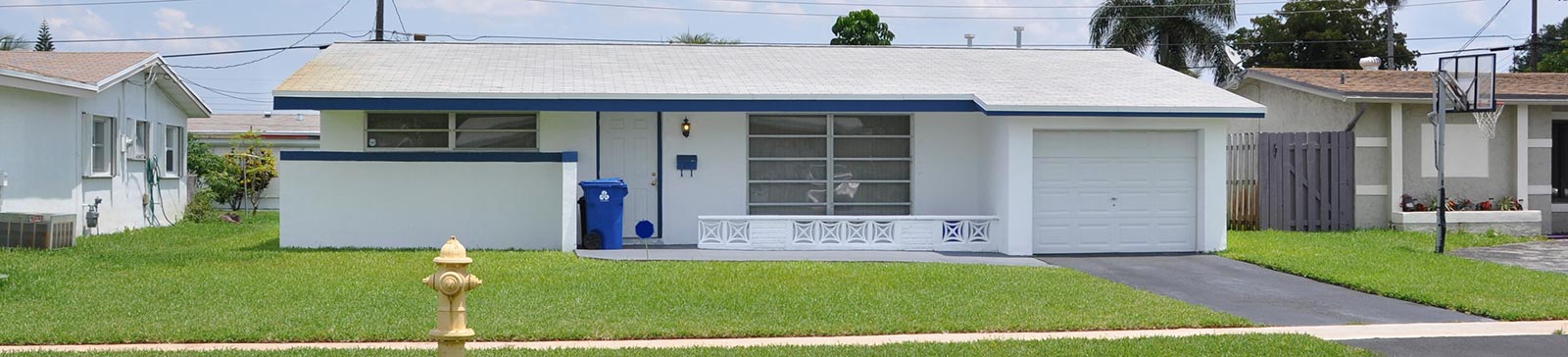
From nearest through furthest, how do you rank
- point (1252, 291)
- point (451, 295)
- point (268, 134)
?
1. point (451, 295)
2. point (1252, 291)
3. point (268, 134)

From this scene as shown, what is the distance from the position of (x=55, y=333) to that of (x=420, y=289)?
10.4 ft

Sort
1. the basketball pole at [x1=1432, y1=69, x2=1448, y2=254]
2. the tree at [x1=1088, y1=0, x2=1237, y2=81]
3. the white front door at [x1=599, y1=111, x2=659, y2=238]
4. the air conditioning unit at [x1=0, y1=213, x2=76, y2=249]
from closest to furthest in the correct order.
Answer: the basketball pole at [x1=1432, y1=69, x2=1448, y2=254] → the air conditioning unit at [x1=0, y1=213, x2=76, y2=249] → the white front door at [x1=599, y1=111, x2=659, y2=238] → the tree at [x1=1088, y1=0, x2=1237, y2=81]

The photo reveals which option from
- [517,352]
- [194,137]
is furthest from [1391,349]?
[194,137]

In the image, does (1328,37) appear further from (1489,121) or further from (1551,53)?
(1489,121)

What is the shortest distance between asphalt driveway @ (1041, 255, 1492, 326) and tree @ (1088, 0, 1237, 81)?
82.1 feet

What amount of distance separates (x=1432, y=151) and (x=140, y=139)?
20.3 meters

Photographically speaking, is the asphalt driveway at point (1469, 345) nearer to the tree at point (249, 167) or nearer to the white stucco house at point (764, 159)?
the white stucco house at point (764, 159)

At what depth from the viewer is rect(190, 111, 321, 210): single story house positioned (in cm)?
3272

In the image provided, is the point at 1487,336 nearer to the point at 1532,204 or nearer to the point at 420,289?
the point at 420,289

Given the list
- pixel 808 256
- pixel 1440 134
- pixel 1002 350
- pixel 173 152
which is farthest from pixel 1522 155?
pixel 173 152

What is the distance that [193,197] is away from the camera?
26234 millimetres

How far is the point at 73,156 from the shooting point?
19.5m

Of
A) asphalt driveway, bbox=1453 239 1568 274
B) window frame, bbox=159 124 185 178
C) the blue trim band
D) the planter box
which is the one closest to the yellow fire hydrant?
the blue trim band

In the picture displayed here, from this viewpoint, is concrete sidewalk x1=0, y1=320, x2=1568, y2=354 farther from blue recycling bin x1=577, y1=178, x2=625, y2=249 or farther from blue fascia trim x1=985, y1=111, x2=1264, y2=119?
blue recycling bin x1=577, y1=178, x2=625, y2=249
